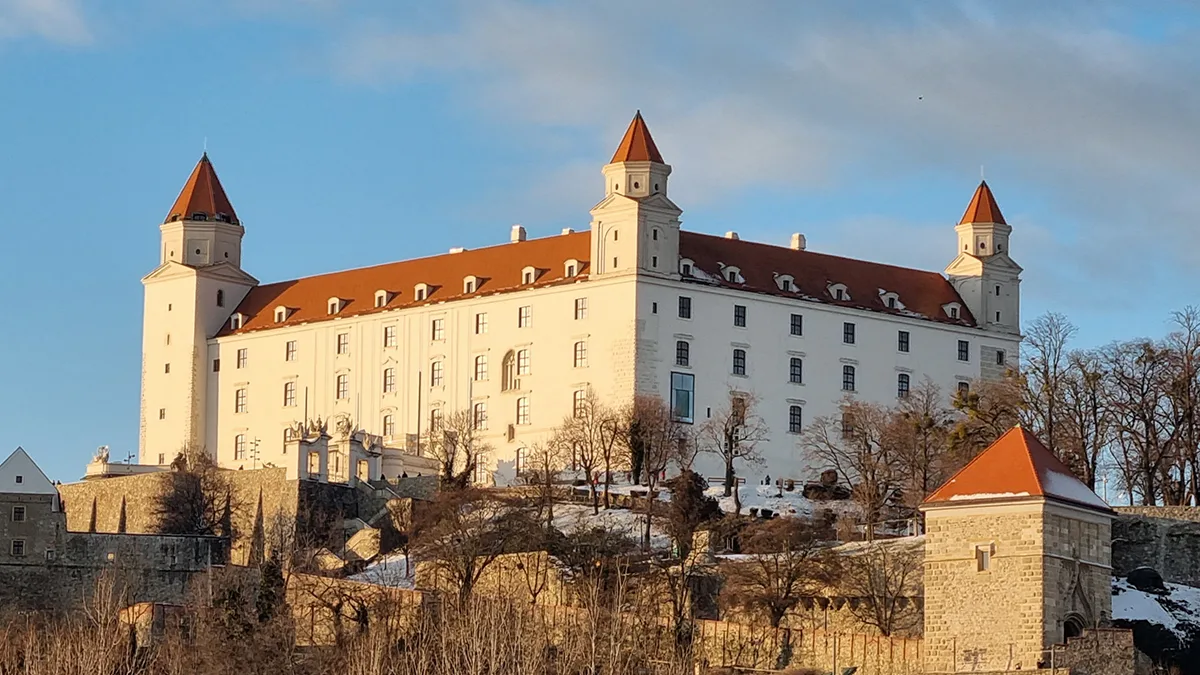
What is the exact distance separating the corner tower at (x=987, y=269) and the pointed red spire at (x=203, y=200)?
27319mm

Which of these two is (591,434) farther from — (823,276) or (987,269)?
(987,269)

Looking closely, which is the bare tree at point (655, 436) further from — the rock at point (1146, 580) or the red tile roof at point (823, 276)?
the rock at point (1146, 580)

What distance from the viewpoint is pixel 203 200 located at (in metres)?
112

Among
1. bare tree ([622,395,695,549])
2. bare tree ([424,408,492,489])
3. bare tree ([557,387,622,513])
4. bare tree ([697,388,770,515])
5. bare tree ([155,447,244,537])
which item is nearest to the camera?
bare tree ([622,395,695,549])

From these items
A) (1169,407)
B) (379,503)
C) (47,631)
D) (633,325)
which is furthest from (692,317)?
(47,631)

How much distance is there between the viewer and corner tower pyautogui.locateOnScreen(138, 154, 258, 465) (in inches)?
4262

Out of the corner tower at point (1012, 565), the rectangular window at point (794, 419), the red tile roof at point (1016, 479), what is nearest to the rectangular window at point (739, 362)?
the rectangular window at point (794, 419)

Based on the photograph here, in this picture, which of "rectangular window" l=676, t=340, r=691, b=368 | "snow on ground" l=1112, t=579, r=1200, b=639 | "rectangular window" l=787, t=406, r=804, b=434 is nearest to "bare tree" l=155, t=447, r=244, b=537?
"rectangular window" l=676, t=340, r=691, b=368

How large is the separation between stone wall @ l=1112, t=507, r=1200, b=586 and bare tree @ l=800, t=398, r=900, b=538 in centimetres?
1331

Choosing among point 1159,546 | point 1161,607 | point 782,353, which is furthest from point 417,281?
point 1161,607

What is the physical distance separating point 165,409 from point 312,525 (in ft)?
63.9

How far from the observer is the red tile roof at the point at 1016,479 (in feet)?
198

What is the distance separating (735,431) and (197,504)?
17137 mm

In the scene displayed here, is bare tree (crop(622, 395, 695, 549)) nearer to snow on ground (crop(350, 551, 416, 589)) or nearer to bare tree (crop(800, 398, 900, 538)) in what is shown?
bare tree (crop(800, 398, 900, 538))
